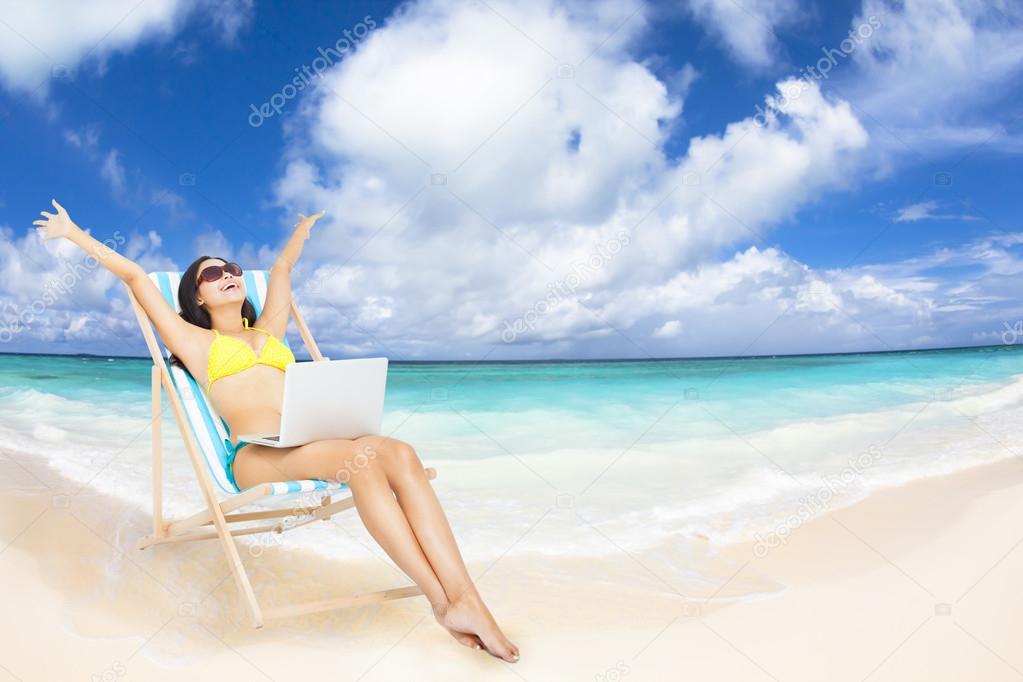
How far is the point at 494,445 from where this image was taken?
6812 millimetres

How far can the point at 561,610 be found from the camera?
2.88 m

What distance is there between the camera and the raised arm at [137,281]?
2930 millimetres

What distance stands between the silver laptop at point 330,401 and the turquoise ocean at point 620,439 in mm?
1176

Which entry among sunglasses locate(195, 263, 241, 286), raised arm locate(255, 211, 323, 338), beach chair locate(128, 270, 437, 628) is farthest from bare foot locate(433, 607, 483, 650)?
sunglasses locate(195, 263, 241, 286)

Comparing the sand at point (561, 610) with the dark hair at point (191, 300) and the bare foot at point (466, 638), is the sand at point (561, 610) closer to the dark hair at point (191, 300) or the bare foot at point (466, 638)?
the bare foot at point (466, 638)

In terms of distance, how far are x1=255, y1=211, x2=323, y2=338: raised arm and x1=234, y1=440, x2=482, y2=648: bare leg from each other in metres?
0.81

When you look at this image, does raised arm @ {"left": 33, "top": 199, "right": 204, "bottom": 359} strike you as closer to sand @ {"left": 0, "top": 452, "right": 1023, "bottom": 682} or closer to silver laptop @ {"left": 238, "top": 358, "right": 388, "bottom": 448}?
silver laptop @ {"left": 238, "top": 358, "right": 388, "bottom": 448}

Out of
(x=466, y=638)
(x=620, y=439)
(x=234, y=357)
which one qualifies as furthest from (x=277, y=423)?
(x=620, y=439)

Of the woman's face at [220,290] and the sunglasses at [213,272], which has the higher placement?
the sunglasses at [213,272]

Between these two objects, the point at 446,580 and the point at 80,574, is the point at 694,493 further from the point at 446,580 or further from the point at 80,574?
the point at 80,574

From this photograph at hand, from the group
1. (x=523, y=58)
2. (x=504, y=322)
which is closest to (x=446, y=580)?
(x=523, y=58)

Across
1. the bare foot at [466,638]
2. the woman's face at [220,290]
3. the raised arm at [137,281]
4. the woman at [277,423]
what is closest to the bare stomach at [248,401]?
the woman at [277,423]

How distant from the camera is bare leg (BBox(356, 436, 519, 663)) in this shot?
2250 mm

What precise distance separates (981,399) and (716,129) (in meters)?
4.78
